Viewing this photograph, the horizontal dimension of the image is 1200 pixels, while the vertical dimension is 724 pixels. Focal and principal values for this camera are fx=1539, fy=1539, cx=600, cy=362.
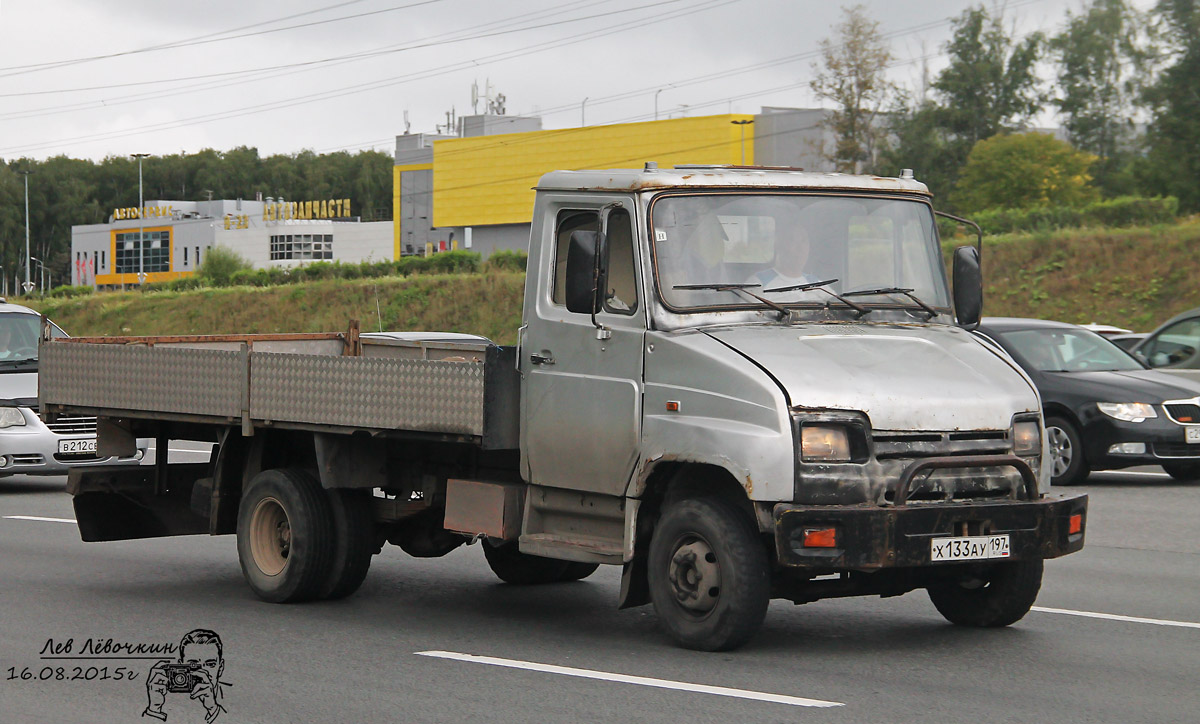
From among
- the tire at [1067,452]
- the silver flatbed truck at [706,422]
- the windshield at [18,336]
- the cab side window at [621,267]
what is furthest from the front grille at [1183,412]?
the windshield at [18,336]

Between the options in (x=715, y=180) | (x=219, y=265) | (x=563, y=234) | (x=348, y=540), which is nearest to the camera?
(x=715, y=180)

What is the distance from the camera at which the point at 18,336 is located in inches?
673

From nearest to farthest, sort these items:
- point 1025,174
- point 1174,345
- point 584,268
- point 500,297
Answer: point 584,268
point 1174,345
point 500,297
point 1025,174

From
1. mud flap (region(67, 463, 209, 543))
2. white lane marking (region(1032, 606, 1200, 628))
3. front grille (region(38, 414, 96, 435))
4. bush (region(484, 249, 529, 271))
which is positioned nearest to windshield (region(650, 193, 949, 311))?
white lane marking (region(1032, 606, 1200, 628))

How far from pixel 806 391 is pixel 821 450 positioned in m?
0.27

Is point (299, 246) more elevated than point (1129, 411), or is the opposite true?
point (299, 246)

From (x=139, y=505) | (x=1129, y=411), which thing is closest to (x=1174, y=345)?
(x=1129, y=411)

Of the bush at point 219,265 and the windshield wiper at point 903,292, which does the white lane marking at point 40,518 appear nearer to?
the windshield wiper at point 903,292

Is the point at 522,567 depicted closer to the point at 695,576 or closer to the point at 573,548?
the point at 573,548

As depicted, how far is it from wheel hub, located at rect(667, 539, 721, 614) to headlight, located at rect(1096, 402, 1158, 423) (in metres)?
9.27

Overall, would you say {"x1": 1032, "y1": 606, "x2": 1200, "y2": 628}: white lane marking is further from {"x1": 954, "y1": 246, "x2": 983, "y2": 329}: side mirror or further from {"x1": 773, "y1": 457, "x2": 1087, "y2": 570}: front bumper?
{"x1": 954, "y1": 246, "x2": 983, "y2": 329}: side mirror

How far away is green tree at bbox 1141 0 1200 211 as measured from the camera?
6456 centimetres

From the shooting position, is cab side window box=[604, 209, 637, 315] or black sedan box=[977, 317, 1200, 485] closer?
cab side window box=[604, 209, 637, 315]

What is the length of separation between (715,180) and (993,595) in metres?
2.54
